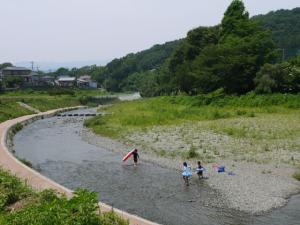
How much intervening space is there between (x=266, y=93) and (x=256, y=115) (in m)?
8.07

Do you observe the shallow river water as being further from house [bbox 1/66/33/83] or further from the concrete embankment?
house [bbox 1/66/33/83]

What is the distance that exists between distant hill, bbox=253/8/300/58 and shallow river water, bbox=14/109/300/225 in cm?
8452

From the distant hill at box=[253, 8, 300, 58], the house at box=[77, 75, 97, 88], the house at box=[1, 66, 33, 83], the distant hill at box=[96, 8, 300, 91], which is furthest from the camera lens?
the house at box=[77, 75, 97, 88]

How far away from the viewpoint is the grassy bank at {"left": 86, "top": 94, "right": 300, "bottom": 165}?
26625 millimetres

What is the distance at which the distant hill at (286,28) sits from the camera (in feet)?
357

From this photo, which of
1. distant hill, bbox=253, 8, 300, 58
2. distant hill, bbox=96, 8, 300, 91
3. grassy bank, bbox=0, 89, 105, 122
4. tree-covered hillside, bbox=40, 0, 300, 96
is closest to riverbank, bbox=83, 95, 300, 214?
tree-covered hillside, bbox=40, 0, 300, 96

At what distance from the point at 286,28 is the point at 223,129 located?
332 ft

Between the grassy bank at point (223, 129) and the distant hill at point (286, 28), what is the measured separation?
6070 centimetres

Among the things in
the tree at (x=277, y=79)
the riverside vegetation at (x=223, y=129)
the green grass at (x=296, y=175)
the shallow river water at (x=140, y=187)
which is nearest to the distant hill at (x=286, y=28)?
the tree at (x=277, y=79)

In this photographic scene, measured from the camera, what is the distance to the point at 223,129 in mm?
34750

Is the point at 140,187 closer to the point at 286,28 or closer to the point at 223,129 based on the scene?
the point at 223,129

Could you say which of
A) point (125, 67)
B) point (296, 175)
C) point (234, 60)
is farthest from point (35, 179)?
point (125, 67)

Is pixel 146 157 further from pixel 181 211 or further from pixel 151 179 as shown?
pixel 181 211

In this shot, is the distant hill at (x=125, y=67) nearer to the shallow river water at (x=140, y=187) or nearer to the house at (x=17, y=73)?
the house at (x=17, y=73)
